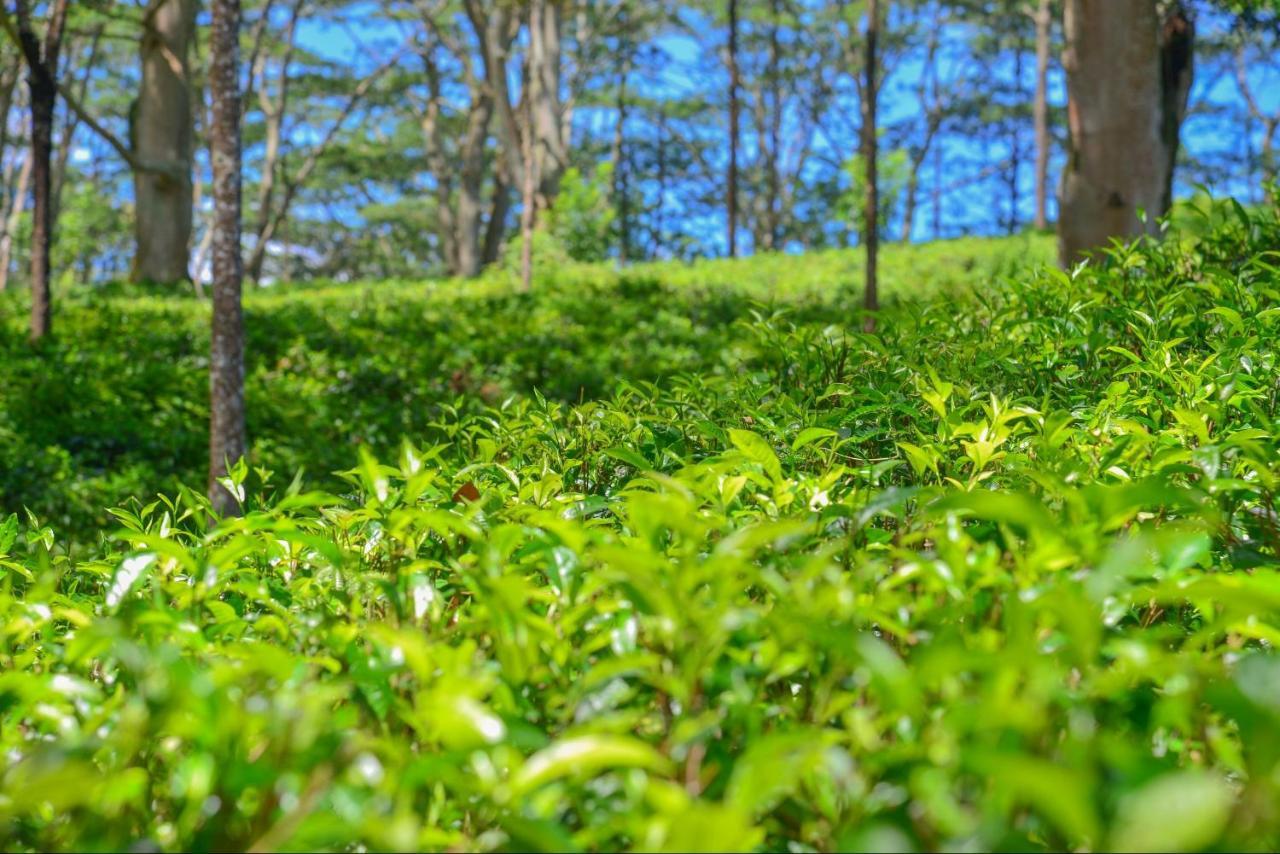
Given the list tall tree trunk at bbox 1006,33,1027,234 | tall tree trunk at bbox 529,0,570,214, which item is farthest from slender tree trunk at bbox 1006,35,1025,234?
tall tree trunk at bbox 529,0,570,214

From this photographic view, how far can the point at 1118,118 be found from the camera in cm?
622

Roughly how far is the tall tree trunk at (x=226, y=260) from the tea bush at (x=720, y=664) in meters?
3.88

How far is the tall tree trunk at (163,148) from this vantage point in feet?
44.3

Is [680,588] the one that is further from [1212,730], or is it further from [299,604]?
[299,604]

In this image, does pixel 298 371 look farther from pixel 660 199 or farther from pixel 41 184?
pixel 660 199

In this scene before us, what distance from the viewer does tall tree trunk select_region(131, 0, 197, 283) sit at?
13500 millimetres

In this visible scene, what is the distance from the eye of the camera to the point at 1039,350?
7.79 feet

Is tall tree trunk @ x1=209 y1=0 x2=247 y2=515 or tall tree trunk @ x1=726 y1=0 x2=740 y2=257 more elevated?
tall tree trunk @ x1=726 y1=0 x2=740 y2=257

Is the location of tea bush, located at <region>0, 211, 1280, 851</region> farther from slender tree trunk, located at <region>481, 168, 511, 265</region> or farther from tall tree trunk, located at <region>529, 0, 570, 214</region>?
slender tree trunk, located at <region>481, 168, 511, 265</region>

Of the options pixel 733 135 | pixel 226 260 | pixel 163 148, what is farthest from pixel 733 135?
pixel 226 260

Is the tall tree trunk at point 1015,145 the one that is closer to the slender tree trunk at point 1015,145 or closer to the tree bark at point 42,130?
the slender tree trunk at point 1015,145

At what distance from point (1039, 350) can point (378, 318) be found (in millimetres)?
7459

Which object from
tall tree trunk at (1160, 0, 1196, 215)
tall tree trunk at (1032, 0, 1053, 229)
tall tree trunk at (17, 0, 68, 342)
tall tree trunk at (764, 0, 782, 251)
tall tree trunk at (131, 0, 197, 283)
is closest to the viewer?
tall tree trunk at (1160, 0, 1196, 215)

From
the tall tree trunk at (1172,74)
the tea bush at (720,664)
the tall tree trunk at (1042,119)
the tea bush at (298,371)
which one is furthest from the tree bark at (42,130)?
the tall tree trunk at (1042,119)
